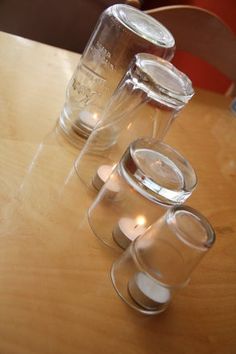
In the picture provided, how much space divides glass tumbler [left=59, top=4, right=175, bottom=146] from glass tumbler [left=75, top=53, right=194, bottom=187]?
1.5 inches

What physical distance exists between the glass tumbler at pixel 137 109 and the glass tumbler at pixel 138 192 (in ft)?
0.23

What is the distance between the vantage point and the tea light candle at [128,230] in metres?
0.52

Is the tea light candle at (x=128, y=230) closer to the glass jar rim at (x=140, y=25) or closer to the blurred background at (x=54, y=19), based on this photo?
the glass jar rim at (x=140, y=25)

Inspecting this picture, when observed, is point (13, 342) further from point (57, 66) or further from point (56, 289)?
point (57, 66)

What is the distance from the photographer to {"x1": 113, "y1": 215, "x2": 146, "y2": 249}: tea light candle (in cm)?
52

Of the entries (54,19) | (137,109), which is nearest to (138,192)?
(137,109)

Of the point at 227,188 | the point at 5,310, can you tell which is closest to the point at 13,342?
the point at 5,310

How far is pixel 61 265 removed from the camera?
0.46m

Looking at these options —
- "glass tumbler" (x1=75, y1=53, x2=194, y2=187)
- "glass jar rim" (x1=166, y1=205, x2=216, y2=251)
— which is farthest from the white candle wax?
"glass jar rim" (x1=166, y1=205, x2=216, y2=251)

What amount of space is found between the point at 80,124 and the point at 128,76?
0.44ft

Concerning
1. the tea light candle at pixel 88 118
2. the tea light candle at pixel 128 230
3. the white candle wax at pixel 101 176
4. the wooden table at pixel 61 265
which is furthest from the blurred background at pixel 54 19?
the tea light candle at pixel 128 230

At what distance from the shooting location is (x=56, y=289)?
0.43 metres

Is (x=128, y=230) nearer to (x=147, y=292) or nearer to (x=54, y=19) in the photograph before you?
(x=147, y=292)

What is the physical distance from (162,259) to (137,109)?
23 cm
